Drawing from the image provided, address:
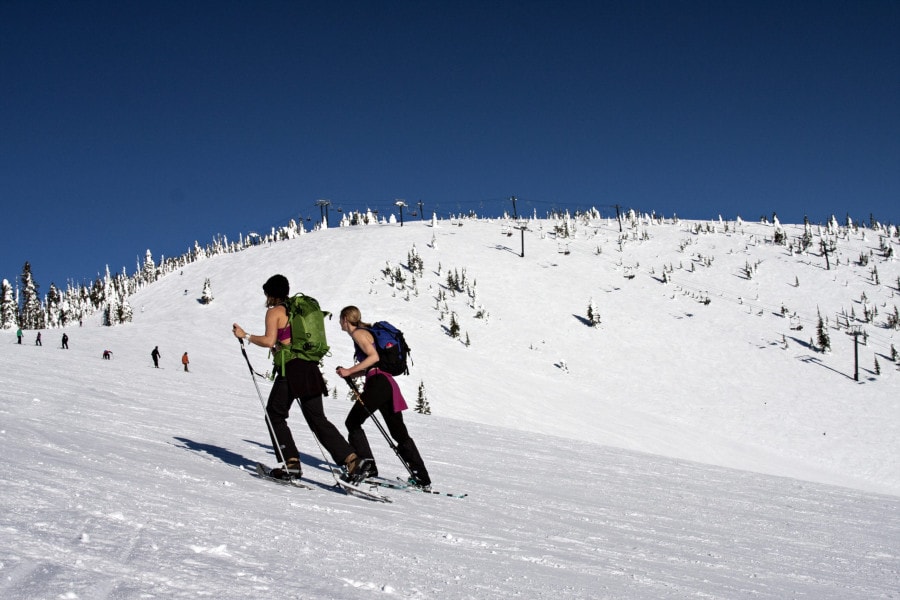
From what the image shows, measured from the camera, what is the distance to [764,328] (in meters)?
64.9

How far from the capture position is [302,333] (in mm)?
6645

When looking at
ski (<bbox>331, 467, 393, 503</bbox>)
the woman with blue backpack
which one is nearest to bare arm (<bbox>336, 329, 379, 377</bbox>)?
the woman with blue backpack

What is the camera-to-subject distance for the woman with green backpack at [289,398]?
667 centimetres

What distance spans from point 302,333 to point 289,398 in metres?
0.78

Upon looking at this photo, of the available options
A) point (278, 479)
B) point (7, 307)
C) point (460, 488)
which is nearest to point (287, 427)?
point (278, 479)

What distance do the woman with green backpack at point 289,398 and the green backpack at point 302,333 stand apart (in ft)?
0.10

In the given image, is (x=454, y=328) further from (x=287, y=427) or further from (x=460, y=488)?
(x=287, y=427)

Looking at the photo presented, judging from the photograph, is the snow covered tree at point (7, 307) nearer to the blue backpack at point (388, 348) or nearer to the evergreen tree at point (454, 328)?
the evergreen tree at point (454, 328)

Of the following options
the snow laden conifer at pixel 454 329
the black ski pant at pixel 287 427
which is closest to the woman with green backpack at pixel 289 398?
the black ski pant at pixel 287 427

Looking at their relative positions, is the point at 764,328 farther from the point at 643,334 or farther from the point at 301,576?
the point at 301,576

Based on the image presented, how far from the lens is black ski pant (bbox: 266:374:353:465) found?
6.77 m

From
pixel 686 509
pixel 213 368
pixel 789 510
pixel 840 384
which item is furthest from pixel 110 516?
pixel 840 384

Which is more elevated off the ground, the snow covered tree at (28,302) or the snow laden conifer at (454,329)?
the snow covered tree at (28,302)

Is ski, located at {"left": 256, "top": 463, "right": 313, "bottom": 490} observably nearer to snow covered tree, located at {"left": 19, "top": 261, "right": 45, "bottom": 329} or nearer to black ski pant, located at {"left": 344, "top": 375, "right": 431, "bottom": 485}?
black ski pant, located at {"left": 344, "top": 375, "right": 431, "bottom": 485}
